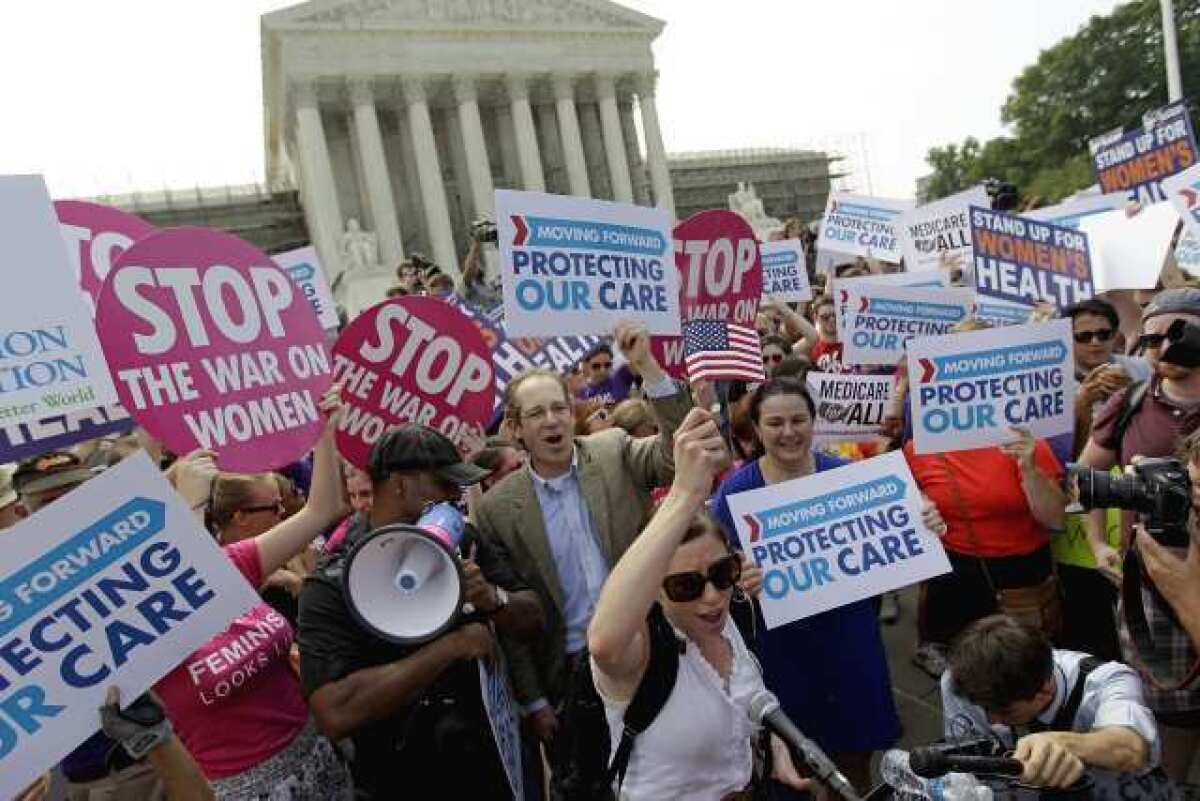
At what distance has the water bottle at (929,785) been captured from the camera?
168 cm

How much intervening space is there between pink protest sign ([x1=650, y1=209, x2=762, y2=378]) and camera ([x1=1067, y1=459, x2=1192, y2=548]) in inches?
54.5

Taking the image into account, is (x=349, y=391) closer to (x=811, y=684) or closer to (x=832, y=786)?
(x=811, y=684)

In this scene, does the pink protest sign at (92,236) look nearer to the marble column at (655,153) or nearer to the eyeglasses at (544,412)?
the eyeglasses at (544,412)

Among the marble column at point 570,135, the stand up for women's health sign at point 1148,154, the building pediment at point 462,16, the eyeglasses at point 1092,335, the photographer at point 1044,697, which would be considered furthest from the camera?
the marble column at point 570,135

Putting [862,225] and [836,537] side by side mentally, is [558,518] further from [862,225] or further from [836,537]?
[862,225]

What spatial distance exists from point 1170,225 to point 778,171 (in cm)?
4451

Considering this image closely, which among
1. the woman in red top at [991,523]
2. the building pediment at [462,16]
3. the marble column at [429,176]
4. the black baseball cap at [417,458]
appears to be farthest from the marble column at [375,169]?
the black baseball cap at [417,458]

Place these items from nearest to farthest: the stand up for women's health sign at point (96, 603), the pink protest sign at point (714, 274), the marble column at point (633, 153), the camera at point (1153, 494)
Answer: the stand up for women's health sign at point (96, 603) < the camera at point (1153, 494) < the pink protest sign at point (714, 274) < the marble column at point (633, 153)

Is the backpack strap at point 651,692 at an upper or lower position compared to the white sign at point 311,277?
lower

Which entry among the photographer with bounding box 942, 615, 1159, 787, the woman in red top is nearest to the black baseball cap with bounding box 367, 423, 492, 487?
the photographer with bounding box 942, 615, 1159, 787

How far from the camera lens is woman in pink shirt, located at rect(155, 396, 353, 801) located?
237 centimetres

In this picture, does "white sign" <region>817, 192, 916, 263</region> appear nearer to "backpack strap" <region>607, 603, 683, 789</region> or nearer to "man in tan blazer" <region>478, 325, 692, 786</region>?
"man in tan blazer" <region>478, 325, 692, 786</region>

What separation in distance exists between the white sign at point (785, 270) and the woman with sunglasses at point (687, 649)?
531cm

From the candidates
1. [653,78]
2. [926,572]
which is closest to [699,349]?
[926,572]
